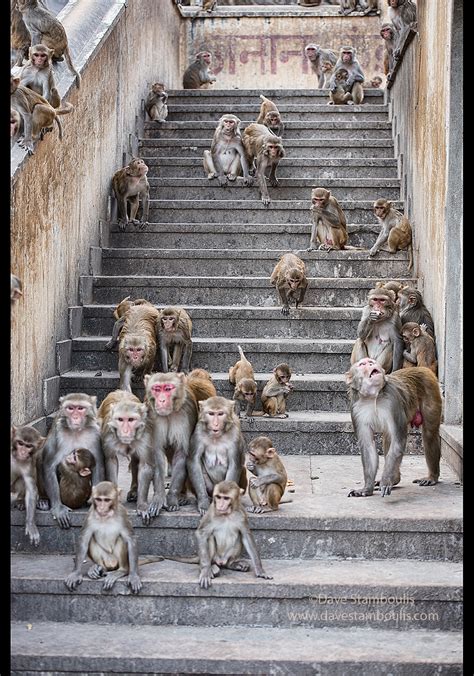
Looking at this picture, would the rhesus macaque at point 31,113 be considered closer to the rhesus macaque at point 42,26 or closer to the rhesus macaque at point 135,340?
the rhesus macaque at point 42,26

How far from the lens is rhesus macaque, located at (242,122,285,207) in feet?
39.1

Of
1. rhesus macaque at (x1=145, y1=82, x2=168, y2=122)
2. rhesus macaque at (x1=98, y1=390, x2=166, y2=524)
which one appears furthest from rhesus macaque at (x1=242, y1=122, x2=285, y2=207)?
rhesus macaque at (x1=98, y1=390, x2=166, y2=524)

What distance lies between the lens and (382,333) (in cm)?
869

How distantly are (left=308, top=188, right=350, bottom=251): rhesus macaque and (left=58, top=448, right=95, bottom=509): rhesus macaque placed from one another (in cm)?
484

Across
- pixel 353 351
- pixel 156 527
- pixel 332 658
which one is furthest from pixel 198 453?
pixel 353 351

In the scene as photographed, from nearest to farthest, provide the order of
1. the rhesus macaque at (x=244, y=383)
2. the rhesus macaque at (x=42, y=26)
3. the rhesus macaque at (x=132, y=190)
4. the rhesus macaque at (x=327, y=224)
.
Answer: the rhesus macaque at (x=244, y=383) < the rhesus macaque at (x=42, y=26) < the rhesus macaque at (x=327, y=224) < the rhesus macaque at (x=132, y=190)

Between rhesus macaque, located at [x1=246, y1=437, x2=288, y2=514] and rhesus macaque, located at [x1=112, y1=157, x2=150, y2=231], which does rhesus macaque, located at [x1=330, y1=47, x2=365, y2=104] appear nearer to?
rhesus macaque, located at [x1=112, y1=157, x2=150, y2=231]

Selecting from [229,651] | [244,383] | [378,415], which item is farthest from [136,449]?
[244,383]

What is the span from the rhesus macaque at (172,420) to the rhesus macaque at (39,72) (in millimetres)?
3163

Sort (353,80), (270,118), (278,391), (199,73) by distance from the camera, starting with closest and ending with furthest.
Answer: (278,391)
(270,118)
(353,80)
(199,73)

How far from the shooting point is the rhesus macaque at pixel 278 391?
865 cm

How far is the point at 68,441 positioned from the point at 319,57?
12530mm

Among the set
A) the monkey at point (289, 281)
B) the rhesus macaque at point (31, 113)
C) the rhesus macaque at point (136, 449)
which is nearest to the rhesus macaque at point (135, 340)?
the monkey at point (289, 281)

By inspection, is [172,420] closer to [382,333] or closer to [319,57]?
[382,333]
